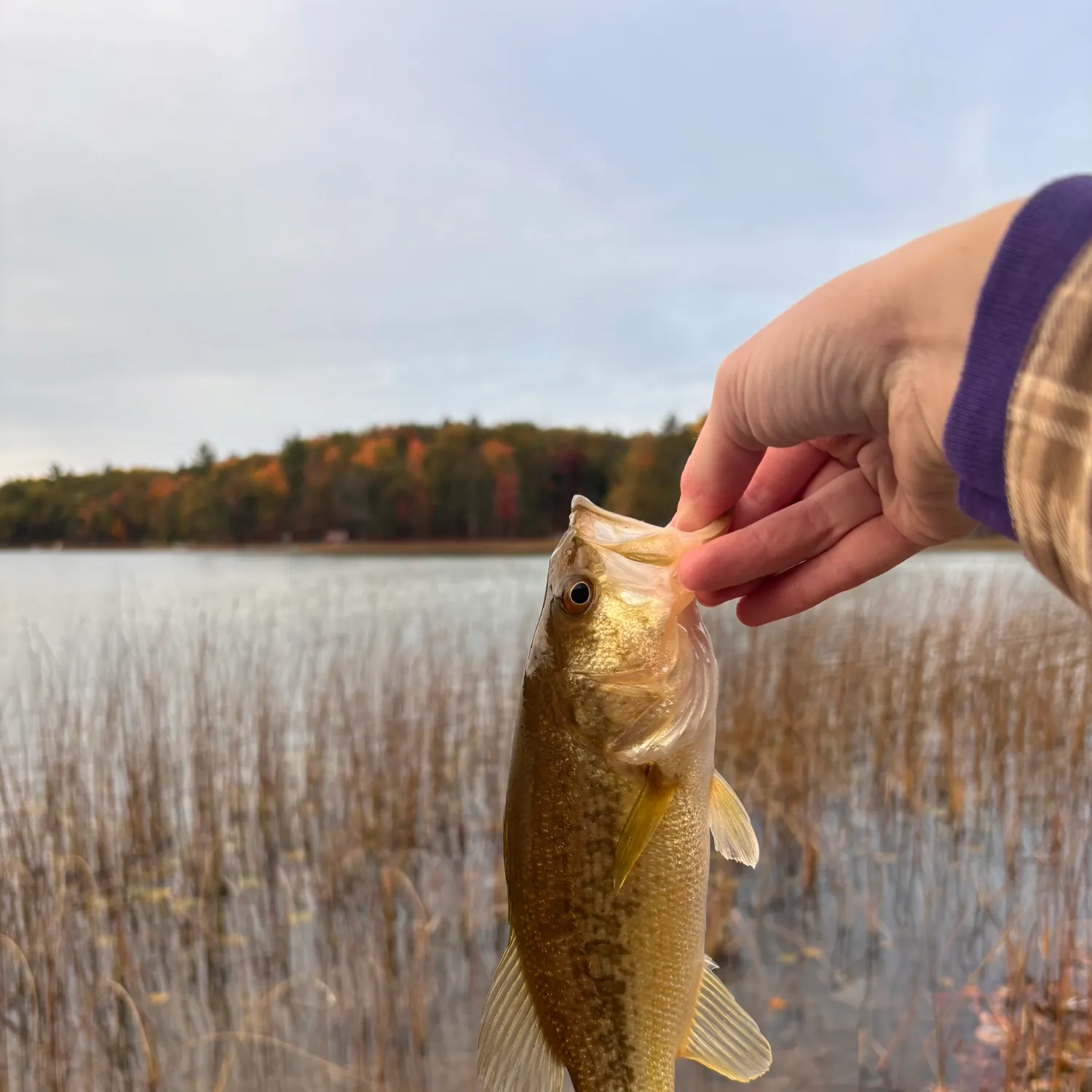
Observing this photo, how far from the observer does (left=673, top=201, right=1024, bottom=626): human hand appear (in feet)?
4.38

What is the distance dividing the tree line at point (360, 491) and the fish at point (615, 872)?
1491cm

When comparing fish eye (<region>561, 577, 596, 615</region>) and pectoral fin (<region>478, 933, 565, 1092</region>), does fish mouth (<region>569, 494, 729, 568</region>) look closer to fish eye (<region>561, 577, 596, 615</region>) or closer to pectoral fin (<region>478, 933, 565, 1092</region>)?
fish eye (<region>561, 577, 596, 615</region>)

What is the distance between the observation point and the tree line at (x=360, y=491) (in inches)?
953

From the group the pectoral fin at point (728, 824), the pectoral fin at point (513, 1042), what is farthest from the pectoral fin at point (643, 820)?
the pectoral fin at point (513, 1042)

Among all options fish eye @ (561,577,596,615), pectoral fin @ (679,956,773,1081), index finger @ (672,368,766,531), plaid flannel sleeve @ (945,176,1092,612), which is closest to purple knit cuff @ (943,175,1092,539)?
plaid flannel sleeve @ (945,176,1092,612)

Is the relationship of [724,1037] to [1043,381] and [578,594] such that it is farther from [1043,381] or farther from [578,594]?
[1043,381]

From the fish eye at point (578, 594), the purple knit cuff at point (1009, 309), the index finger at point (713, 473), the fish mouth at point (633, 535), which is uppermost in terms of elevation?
the purple knit cuff at point (1009, 309)

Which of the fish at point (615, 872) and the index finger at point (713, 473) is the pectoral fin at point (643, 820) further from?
the index finger at point (713, 473)

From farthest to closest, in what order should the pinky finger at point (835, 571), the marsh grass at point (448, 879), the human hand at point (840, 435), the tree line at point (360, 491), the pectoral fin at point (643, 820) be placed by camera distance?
the tree line at point (360, 491), the marsh grass at point (448, 879), the pinky finger at point (835, 571), the pectoral fin at point (643, 820), the human hand at point (840, 435)

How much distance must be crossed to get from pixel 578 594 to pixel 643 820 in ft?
1.51

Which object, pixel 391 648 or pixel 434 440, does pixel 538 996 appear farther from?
pixel 434 440

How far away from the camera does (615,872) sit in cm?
160

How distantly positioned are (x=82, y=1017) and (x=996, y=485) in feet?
15.2

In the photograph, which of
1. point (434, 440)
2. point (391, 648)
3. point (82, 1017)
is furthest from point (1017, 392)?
point (434, 440)
